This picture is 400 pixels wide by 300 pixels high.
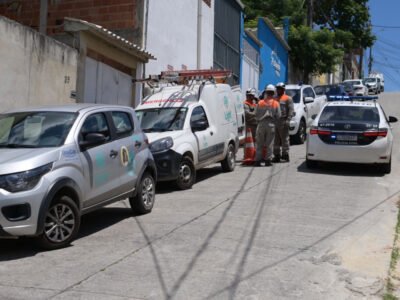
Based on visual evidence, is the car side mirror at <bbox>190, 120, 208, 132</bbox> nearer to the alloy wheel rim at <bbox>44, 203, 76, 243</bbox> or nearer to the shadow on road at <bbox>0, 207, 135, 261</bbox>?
the shadow on road at <bbox>0, 207, 135, 261</bbox>

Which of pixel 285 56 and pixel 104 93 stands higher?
pixel 285 56

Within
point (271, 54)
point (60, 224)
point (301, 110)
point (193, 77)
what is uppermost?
point (271, 54)

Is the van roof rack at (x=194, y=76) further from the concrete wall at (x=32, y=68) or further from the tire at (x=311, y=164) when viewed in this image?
the tire at (x=311, y=164)

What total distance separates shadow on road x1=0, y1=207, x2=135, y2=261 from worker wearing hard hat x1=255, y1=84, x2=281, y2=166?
5.20 meters

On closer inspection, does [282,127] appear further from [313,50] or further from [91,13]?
[313,50]

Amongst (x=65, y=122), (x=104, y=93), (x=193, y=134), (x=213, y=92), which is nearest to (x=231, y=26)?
(x=104, y=93)

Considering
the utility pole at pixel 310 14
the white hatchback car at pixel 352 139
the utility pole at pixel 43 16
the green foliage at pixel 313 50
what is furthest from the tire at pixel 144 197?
the utility pole at pixel 310 14

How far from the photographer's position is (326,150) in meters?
12.3

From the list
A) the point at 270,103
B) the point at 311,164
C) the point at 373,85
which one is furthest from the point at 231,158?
the point at 373,85

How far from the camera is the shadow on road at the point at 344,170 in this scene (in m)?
12.5

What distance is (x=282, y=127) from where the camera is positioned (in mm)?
13883

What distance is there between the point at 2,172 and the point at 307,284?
3.31m

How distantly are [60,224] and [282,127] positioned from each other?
838 centimetres

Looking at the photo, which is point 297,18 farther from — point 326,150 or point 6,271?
point 6,271
